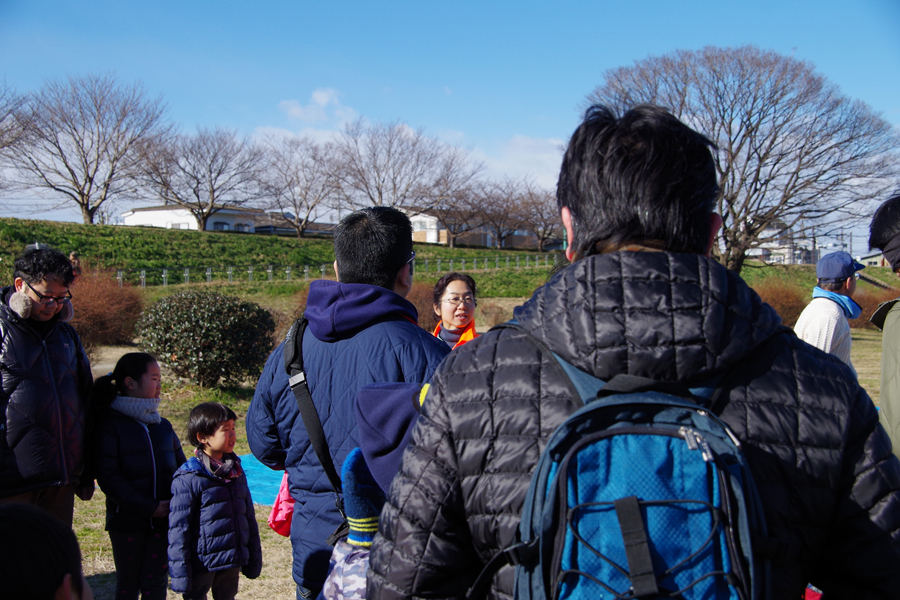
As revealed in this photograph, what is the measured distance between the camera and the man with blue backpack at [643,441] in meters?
0.98

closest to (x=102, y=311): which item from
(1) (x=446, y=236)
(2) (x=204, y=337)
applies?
(2) (x=204, y=337)

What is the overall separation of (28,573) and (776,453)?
5.04 feet

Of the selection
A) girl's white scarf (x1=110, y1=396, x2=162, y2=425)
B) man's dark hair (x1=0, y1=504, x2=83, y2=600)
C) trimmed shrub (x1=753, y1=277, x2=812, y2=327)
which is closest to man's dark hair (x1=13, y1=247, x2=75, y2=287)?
girl's white scarf (x1=110, y1=396, x2=162, y2=425)

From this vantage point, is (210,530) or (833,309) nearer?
(210,530)

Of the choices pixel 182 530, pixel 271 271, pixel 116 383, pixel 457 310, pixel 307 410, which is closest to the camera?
pixel 307 410

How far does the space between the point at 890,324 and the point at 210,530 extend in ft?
10.7

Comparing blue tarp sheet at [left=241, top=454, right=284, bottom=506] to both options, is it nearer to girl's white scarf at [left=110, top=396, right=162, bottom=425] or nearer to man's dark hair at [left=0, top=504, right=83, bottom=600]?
girl's white scarf at [left=110, top=396, right=162, bottom=425]

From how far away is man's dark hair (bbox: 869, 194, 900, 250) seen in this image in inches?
104

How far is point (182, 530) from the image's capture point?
9.96ft

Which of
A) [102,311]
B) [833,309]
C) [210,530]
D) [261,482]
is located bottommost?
[261,482]

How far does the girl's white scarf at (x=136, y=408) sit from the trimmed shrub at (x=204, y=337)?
604 centimetres

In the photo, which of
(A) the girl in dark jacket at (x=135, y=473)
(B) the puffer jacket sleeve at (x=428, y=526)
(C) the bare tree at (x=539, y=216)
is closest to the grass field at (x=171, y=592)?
(A) the girl in dark jacket at (x=135, y=473)

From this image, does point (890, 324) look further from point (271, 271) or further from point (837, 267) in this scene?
point (271, 271)

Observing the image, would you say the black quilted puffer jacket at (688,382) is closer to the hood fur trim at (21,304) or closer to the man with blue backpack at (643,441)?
the man with blue backpack at (643,441)
